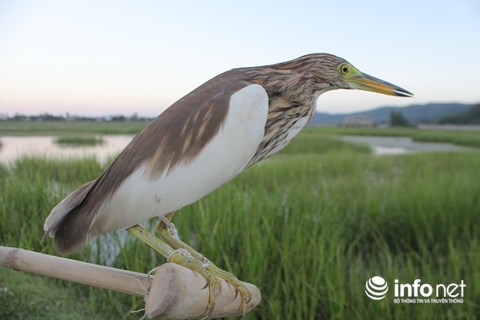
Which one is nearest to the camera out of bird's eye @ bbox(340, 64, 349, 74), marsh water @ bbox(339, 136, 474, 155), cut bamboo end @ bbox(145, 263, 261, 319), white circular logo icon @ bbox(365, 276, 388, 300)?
cut bamboo end @ bbox(145, 263, 261, 319)

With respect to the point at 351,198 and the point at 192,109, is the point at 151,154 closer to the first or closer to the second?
the point at 192,109

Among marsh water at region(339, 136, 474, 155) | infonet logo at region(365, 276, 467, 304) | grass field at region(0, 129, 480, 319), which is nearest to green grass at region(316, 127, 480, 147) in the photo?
marsh water at region(339, 136, 474, 155)

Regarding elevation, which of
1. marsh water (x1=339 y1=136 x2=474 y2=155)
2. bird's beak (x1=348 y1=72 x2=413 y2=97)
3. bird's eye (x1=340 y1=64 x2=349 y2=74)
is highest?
bird's eye (x1=340 y1=64 x2=349 y2=74)

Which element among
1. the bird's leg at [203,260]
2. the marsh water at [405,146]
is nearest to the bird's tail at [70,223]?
the bird's leg at [203,260]

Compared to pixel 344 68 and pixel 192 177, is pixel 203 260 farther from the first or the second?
pixel 344 68

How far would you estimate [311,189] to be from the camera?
141 inches

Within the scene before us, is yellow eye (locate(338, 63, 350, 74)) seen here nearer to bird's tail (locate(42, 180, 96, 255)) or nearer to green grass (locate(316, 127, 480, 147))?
bird's tail (locate(42, 180, 96, 255))

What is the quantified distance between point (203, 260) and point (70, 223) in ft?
0.91

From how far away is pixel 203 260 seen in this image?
0.96 metres

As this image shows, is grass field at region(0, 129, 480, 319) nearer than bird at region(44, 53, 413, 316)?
No

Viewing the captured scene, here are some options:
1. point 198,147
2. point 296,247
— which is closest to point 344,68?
point 198,147

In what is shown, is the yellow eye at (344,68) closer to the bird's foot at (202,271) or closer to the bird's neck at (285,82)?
the bird's neck at (285,82)

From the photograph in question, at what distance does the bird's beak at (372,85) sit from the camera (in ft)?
3.05

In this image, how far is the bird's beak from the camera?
3.05 feet
